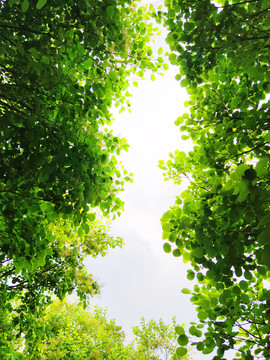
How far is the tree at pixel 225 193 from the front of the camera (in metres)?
1.70

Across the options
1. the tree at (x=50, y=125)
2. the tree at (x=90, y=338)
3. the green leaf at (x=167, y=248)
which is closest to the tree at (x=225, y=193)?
the green leaf at (x=167, y=248)

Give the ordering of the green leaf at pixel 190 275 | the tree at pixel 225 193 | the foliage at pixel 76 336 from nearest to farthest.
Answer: the tree at pixel 225 193
the green leaf at pixel 190 275
the foliage at pixel 76 336

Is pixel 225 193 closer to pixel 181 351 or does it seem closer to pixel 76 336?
pixel 181 351

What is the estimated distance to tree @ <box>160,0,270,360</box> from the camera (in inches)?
66.9

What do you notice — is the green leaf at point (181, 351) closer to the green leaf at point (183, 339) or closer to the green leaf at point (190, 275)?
the green leaf at point (183, 339)

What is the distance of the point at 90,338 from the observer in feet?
51.4

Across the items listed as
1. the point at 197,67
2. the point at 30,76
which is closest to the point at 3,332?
the point at 30,76

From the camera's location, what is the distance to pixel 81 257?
6715 millimetres

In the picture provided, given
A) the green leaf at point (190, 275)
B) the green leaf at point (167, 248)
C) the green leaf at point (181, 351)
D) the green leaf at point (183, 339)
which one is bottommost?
the green leaf at point (181, 351)

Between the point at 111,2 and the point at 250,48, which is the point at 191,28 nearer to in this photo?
the point at 250,48

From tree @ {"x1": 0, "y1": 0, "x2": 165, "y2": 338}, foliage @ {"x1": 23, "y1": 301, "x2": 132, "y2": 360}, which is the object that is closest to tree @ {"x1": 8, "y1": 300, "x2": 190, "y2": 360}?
foliage @ {"x1": 23, "y1": 301, "x2": 132, "y2": 360}

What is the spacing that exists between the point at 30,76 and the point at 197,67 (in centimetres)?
201

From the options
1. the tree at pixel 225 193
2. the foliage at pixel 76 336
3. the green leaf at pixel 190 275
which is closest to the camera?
the tree at pixel 225 193

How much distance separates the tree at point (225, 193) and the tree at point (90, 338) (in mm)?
11278
